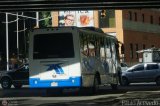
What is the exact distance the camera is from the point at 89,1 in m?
31.0

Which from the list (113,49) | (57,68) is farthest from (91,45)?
(113,49)

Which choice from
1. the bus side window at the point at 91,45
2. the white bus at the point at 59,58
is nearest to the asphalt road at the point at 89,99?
the white bus at the point at 59,58

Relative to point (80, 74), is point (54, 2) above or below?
above

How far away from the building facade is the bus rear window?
47590mm

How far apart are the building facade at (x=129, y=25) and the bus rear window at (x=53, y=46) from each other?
4759 centimetres

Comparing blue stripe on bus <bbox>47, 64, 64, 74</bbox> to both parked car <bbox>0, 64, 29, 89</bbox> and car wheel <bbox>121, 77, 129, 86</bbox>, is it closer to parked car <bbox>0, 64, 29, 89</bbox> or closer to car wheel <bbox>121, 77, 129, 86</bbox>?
parked car <bbox>0, 64, 29, 89</bbox>

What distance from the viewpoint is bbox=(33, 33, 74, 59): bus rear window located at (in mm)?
24683

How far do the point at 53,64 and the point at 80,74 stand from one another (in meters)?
1.30

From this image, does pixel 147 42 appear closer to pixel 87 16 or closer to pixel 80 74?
pixel 87 16

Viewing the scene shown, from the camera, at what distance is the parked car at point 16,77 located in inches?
1398

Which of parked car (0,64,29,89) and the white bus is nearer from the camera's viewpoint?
the white bus

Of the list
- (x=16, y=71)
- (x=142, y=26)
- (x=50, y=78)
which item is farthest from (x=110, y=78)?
(x=142, y=26)

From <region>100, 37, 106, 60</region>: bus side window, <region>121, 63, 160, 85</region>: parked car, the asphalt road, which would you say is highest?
<region>100, 37, 106, 60</region>: bus side window

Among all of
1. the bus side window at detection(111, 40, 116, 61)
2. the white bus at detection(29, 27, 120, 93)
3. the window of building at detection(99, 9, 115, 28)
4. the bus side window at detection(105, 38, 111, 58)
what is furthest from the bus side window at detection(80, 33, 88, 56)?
the window of building at detection(99, 9, 115, 28)
